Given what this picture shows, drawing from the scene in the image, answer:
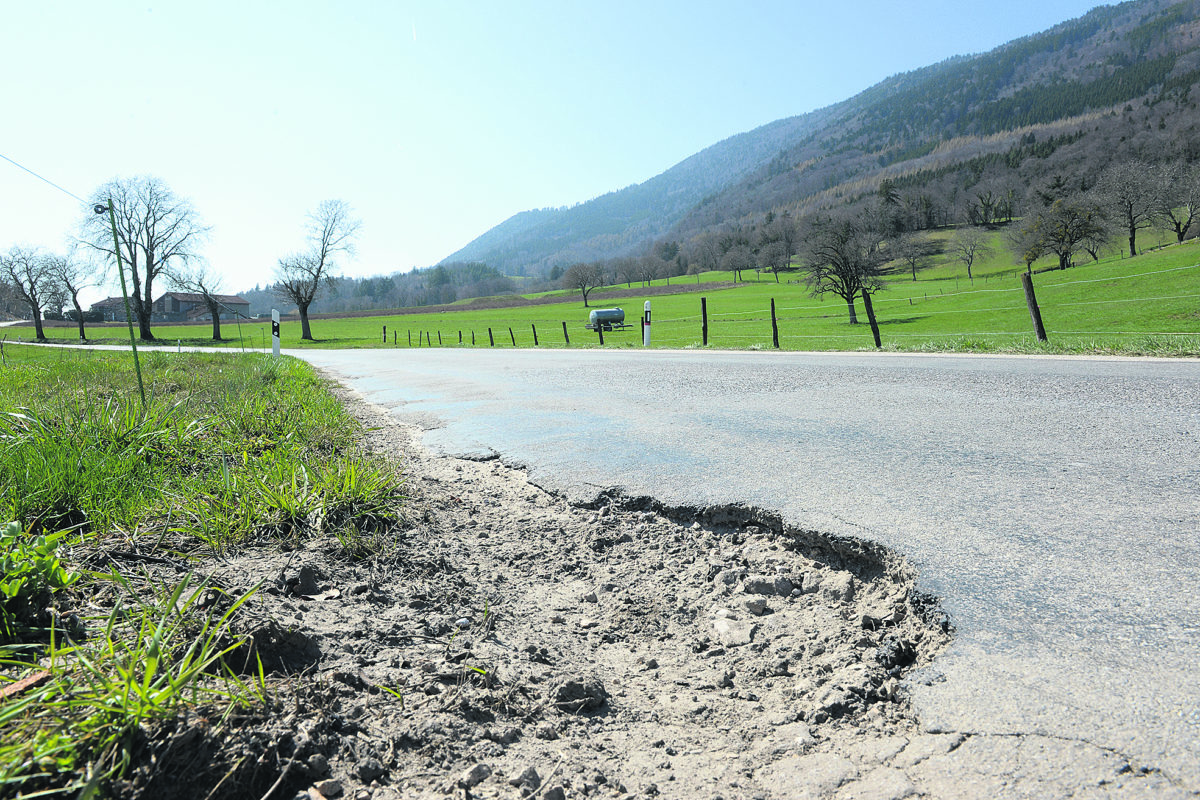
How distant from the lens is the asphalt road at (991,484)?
158 cm

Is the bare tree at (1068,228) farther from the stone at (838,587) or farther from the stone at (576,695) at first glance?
the stone at (576,695)

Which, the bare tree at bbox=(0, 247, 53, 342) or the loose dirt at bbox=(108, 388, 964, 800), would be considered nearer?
the loose dirt at bbox=(108, 388, 964, 800)

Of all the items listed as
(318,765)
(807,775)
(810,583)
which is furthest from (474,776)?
(810,583)

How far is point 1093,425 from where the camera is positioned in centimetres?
420

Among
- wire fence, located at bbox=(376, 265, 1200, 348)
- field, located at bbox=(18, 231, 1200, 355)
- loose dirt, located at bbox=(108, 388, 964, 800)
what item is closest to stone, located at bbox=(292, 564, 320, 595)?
loose dirt, located at bbox=(108, 388, 964, 800)

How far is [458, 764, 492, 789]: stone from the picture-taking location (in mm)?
1425

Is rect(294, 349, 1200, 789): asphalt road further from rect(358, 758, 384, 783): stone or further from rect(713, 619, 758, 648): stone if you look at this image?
rect(358, 758, 384, 783): stone

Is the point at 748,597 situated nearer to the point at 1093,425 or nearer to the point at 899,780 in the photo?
the point at 899,780

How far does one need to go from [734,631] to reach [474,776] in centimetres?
114

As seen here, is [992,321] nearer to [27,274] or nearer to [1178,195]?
[1178,195]

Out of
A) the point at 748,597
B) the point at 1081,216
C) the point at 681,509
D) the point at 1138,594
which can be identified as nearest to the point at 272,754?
the point at 748,597

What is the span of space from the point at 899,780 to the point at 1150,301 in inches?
1424

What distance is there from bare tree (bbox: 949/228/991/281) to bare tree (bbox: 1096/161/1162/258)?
17.8 m

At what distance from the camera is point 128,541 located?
245 centimetres
